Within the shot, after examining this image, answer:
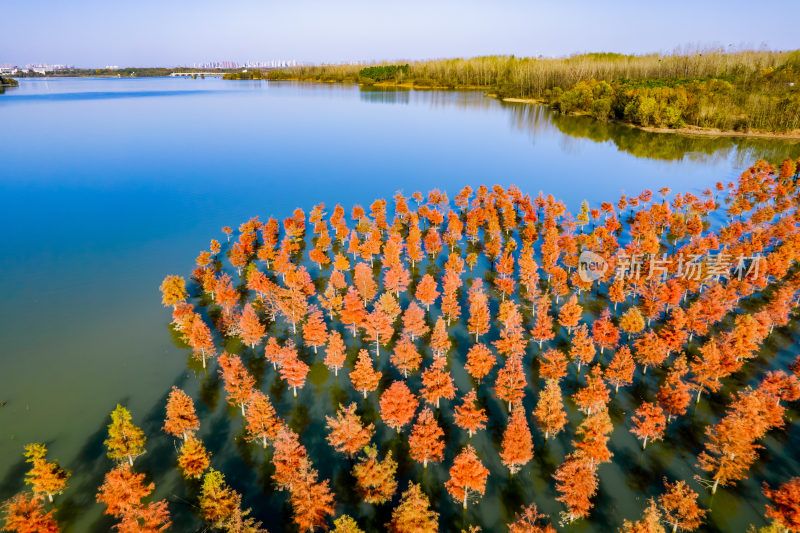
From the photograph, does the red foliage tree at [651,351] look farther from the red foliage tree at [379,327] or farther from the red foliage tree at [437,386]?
the red foliage tree at [379,327]

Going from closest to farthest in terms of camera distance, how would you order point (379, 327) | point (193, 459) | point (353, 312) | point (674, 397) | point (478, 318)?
point (193, 459), point (674, 397), point (379, 327), point (478, 318), point (353, 312)

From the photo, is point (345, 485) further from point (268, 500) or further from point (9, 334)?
point (9, 334)

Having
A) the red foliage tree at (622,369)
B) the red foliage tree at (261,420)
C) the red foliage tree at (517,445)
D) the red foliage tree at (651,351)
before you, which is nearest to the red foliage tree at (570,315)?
the red foliage tree at (651,351)

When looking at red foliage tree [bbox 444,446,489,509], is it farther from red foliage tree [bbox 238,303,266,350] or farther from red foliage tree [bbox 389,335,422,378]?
red foliage tree [bbox 238,303,266,350]

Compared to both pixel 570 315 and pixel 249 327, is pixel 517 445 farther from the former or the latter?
pixel 249 327

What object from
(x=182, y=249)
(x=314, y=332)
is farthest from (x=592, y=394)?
(x=182, y=249)
